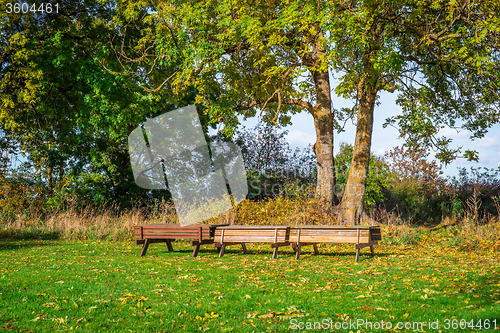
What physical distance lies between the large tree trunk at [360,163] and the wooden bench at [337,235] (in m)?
3.87

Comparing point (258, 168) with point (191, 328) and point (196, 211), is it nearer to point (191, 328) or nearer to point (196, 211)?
point (196, 211)

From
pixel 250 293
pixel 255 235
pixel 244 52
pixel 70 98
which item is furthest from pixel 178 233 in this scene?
pixel 70 98

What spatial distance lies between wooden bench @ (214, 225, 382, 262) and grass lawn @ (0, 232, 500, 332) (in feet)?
1.35

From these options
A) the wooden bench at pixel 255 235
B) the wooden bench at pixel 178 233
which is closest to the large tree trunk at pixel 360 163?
the wooden bench at pixel 255 235

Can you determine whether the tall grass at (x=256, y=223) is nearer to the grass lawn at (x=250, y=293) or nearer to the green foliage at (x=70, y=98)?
the grass lawn at (x=250, y=293)

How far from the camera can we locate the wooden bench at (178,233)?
10.2 m

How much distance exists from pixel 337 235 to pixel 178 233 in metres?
3.81

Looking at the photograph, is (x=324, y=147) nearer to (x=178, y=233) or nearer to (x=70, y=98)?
(x=178, y=233)

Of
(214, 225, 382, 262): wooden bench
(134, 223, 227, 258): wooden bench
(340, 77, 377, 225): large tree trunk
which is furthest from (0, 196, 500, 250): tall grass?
(134, 223, 227, 258): wooden bench

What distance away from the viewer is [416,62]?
49.9ft

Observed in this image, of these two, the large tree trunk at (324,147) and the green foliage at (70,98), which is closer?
the large tree trunk at (324,147)

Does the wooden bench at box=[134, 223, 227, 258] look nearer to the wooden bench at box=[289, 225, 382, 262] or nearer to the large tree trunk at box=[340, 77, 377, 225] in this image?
the wooden bench at box=[289, 225, 382, 262]

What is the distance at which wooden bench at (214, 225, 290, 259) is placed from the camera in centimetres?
972

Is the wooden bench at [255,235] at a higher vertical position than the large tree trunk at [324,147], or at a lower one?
lower
